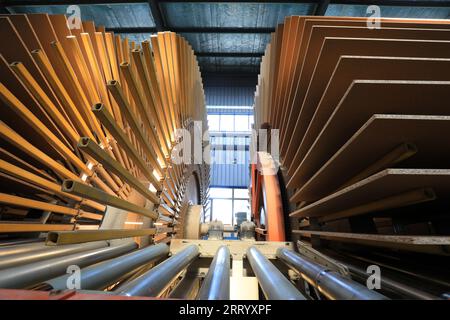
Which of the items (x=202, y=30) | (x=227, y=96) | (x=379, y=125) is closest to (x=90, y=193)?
(x=379, y=125)

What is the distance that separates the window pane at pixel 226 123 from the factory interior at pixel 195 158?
22.6 feet

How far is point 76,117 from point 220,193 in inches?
321

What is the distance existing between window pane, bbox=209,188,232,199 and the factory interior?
261 inches

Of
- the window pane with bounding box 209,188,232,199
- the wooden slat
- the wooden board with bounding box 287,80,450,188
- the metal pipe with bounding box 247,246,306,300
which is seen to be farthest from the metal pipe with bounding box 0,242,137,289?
the window pane with bounding box 209,188,232,199

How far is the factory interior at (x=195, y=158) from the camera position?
2.34 feet

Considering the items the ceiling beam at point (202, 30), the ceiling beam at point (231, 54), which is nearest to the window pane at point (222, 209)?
the ceiling beam at point (231, 54)

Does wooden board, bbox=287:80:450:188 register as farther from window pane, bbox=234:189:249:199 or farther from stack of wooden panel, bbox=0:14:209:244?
window pane, bbox=234:189:249:199

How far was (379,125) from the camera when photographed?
0.68 metres

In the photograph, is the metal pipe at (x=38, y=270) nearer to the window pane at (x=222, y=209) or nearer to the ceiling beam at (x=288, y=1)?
the ceiling beam at (x=288, y=1)

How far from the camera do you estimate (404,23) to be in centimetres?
129

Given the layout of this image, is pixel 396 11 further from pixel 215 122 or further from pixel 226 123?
pixel 215 122

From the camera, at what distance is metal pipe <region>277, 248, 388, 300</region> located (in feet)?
1.81
